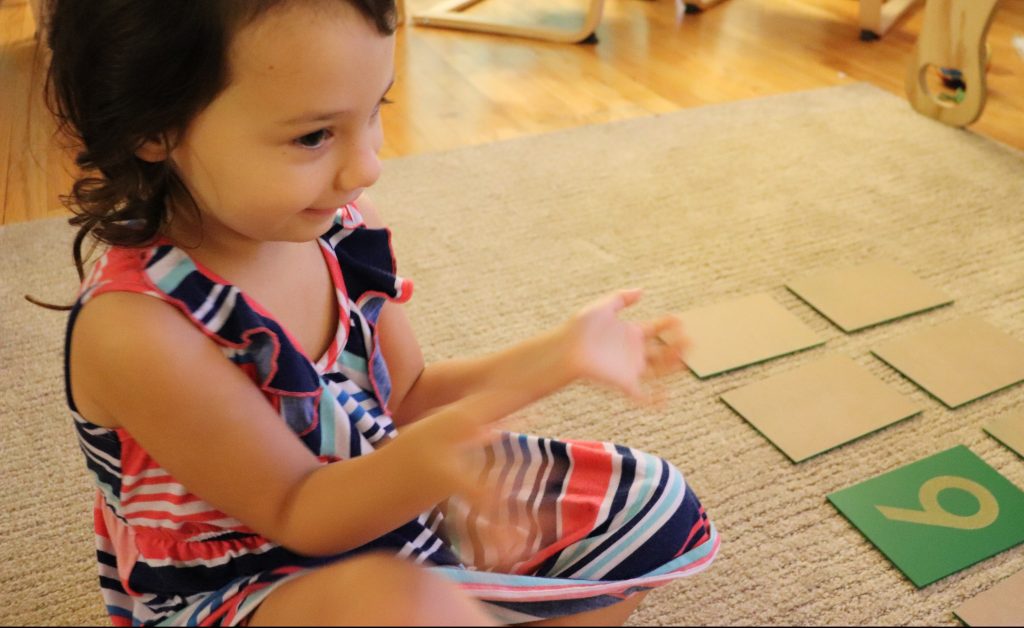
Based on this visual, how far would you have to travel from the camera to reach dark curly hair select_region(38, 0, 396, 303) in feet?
1.65

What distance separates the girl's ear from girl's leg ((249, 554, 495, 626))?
278mm

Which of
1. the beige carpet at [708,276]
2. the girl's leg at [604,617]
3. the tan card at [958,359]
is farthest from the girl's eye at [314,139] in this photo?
the tan card at [958,359]

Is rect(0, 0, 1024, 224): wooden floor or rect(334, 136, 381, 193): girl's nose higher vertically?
rect(334, 136, 381, 193): girl's nose

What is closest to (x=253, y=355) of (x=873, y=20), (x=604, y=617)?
(x=604, y=617)

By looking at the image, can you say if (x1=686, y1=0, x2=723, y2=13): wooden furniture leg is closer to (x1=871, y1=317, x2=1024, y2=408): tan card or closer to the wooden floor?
the wooden floor

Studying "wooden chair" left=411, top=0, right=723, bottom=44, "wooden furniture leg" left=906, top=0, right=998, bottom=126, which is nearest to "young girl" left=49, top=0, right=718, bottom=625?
"wooden furniture leg" left=906, top=0, right=998, bottom=126

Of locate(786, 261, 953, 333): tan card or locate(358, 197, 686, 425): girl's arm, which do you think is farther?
locate(786, 261, 953, 333): tan card

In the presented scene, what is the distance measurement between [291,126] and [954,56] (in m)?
1.59

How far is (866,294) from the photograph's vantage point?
4.08 feet

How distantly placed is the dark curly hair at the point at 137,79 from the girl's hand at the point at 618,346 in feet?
0.73

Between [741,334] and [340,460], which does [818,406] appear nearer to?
[741,334]

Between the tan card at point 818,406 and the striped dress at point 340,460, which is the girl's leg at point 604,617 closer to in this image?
the striped dress at point 340,460

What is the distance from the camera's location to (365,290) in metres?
0.71

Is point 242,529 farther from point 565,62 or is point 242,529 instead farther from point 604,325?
point 565,62
